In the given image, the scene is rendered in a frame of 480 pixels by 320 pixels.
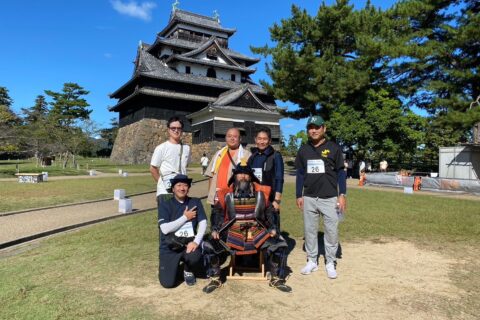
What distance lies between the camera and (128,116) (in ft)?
119

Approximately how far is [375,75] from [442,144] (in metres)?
10.2

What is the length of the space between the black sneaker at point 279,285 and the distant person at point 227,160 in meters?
1.23

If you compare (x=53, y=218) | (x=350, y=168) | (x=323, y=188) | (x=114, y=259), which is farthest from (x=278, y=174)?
(x=350, y=168)

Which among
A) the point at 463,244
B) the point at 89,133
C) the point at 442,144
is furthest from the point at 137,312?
the point at 89,133

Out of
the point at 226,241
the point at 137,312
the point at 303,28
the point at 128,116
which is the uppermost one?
the point at 303,28

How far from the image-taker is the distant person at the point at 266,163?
4473 mm

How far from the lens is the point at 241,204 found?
12.8ft

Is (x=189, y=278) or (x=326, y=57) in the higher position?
(x=326, y=57)

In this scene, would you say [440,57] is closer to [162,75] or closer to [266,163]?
[266,163]

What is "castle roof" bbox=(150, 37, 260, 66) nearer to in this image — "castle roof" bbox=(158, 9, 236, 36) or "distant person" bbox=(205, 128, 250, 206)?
"castle roof" bbox=(158, 9, 236, 36)

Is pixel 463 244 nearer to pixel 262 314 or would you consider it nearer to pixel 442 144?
pixel 262 314

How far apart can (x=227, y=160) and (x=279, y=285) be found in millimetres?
1663

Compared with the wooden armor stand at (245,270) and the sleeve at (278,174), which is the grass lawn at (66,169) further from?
the sleeve at (278,174)

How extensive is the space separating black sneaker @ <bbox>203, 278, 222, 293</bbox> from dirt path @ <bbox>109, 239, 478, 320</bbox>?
0.21 ft
